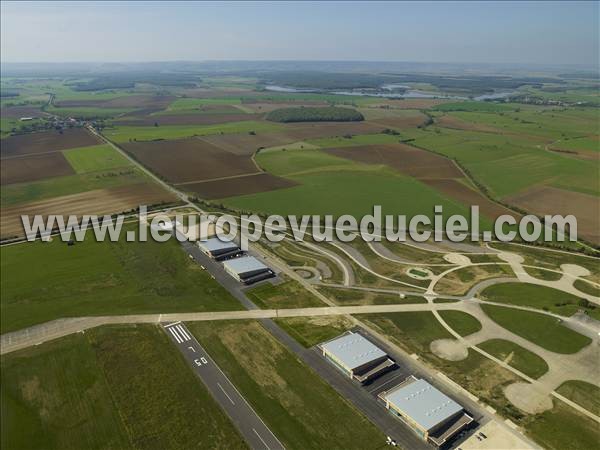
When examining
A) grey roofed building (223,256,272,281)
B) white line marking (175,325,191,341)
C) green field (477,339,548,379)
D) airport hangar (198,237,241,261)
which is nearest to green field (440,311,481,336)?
green field (477,339,548,379)

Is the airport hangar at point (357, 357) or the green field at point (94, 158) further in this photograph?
the green field at point (94, 158)

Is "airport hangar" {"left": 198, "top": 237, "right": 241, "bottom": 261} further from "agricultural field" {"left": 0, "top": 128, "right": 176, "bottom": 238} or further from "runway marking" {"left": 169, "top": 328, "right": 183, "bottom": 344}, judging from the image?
"agricultural field" {"left": 0, "top": 128, "right": 176, "bottom": 238}

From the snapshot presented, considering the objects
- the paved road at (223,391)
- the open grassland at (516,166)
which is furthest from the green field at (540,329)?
the open grassland at (516,166)

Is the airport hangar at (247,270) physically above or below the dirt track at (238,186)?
below

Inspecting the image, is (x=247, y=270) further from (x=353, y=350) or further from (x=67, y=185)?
(x=67, y=185)

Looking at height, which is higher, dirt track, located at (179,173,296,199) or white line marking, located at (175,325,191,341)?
dirt track, located at (179,173,296,199)

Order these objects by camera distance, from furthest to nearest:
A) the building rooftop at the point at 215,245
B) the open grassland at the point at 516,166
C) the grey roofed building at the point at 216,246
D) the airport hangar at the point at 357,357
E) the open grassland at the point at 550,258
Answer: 1. the open grassland at the point at 516,166
2. the building rooftop at the point at 215,245
3. the grey roofed building at the point at 216,246
4. the open grassland at the point at 550,258
5. the airport hangar at the point at 357,357

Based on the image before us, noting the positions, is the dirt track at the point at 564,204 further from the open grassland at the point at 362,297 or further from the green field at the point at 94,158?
the green field at the point at 94,158

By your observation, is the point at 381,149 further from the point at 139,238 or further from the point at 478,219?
the point at 139,238
